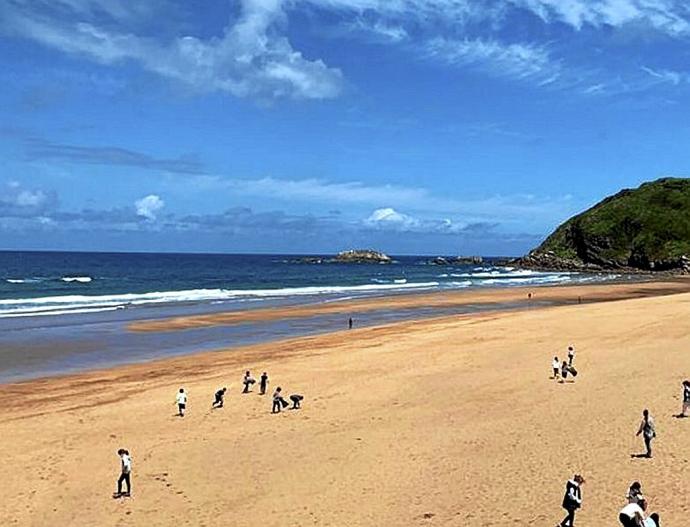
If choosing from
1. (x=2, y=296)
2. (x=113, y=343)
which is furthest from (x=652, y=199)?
(x=113, y=343)

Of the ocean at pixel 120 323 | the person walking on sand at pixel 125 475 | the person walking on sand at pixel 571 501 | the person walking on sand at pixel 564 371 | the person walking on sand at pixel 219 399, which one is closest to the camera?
the person walking on sand at pixel 571 501

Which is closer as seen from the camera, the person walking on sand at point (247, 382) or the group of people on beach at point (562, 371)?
the person walking on sand at point (247, 382)

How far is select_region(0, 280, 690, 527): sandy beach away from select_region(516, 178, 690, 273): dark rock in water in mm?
91453

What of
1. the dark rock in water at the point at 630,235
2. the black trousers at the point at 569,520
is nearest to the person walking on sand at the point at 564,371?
the black trousers at the point at 569,520

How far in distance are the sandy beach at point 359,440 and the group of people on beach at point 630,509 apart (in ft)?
1.83

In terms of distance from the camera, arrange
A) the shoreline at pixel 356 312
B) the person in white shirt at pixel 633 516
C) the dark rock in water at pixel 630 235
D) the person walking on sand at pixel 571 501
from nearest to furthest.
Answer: the person in white shirt at pixel 633 516 < the person walking on sand at pixel 571 501 < the shoreline at pixel 356 312 < the dark rock in water at pixel 630 235

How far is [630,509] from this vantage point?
11.8 meters

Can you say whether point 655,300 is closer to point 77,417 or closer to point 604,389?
point 604,389

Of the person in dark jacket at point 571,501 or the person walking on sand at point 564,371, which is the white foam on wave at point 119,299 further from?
the person in dark jacket at point 571,501

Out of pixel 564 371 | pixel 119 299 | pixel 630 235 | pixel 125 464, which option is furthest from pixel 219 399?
pixel 630 235

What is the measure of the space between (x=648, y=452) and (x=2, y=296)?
215 ft

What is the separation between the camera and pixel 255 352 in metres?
34.4

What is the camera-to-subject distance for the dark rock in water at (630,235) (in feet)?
384

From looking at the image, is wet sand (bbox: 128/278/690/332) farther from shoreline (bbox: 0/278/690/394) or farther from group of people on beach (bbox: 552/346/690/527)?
group of people on beach (bbox: 552/346/690/527)
